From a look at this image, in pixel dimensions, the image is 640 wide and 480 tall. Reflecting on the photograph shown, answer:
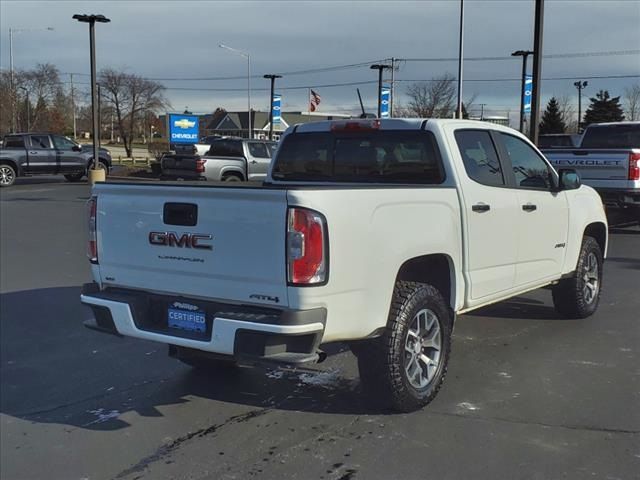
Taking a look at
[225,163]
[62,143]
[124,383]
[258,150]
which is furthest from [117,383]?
[62,143]

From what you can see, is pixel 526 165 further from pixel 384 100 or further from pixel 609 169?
pixel 384 100

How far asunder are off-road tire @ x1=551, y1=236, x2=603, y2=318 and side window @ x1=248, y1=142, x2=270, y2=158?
15291 mm

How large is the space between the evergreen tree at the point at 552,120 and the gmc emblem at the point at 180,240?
195 ft

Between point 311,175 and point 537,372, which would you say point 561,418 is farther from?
point 311,175

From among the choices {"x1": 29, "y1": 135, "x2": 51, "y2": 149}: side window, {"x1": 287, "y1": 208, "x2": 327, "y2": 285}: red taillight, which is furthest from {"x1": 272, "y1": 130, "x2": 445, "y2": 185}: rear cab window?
{"x1": 29, "y1": 135, "x2": 51, "y2": 149}: side window

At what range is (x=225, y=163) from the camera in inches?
786

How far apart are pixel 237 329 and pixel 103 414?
4.92ft

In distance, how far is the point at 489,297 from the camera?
5.15 meters

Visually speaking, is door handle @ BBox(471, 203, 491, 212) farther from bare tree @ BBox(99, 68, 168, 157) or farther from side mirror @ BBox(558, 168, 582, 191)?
bare tree @ BBox(99, 68, 168, 157)

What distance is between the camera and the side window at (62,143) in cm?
2644

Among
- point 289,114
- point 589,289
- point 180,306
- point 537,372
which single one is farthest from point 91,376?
point 289,114

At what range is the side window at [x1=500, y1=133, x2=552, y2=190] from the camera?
5645 millimetres

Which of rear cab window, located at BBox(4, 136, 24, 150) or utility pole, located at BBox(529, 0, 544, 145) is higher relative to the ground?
utility pole, located at BBox(529, 0, 544, 145)

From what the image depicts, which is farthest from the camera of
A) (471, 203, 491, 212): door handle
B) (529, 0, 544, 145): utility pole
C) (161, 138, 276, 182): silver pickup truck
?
(161, 138, 276, 182): silver pickup truck
